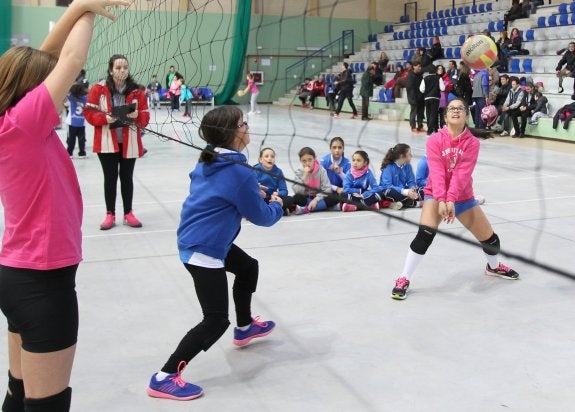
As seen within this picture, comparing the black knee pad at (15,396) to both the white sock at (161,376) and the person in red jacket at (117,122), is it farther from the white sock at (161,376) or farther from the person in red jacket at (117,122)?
the person in red jacket at (117,122)

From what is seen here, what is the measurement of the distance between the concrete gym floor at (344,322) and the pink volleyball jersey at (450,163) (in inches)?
19.0

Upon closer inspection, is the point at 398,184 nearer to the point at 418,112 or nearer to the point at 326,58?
the point at 418,112

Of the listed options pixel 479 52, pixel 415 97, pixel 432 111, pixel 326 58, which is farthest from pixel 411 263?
pixel 326 58

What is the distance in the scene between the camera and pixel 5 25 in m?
→ 15.5

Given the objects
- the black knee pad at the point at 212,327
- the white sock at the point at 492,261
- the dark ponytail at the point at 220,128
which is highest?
the dark ponytail at the point at 220,128

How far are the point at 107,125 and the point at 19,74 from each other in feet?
11.2

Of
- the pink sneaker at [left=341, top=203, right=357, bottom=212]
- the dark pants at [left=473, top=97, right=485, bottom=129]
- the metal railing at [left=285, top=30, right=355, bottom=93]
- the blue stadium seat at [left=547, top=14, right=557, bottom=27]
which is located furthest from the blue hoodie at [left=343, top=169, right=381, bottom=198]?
the metal railing at [left=285, top=30, right=355, bottom=93]

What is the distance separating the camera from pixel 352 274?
432 centimetres

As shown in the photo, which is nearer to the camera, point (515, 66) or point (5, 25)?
point (5, 25)

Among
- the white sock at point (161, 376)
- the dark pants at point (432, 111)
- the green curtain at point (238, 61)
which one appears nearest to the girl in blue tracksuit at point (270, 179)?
the green curtain at point (238, 61)

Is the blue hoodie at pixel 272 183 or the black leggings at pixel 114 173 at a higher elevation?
the black leggings at pixel 114 173

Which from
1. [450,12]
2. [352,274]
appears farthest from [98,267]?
[450,12]

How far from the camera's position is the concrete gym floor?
8.93ft

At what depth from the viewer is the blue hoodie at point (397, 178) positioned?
21.3 ft
